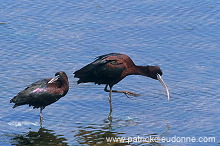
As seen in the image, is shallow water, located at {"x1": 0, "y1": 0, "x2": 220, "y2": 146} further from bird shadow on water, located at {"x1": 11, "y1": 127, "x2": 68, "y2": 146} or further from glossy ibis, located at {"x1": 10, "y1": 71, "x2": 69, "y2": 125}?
glossy ibis, located at {"x1": 10, "y1": 71, "x2": 69, "y2": 125}

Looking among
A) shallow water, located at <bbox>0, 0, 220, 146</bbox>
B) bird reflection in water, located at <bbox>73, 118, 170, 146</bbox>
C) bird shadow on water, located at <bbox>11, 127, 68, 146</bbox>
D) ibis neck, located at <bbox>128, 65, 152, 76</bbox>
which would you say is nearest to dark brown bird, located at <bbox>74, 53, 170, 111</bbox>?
ibis neck, located at <bbox>128, 65, 152, 76</bbox>

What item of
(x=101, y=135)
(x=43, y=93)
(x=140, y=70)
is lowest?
(x=101, y=135)

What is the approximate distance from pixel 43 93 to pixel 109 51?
4.08 meters

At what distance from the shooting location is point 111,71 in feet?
43.0

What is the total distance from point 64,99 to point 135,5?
6.76 m

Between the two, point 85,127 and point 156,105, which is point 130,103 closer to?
point 156,105

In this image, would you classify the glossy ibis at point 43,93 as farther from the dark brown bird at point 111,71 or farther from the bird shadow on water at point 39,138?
the dark brown bird at point 111,71

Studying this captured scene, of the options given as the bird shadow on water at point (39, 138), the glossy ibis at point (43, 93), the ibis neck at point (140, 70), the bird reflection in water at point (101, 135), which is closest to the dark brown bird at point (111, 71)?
the ibis neck at point (140, 70)

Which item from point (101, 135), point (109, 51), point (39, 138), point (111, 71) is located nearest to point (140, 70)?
point (111, 71)

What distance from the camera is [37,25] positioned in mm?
17922

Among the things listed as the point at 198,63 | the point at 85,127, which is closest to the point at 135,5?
the point at 198,63

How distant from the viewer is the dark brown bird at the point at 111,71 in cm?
1312

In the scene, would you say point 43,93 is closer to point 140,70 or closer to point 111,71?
point 111,71

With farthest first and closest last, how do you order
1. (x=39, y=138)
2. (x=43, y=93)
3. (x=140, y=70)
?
1. (x=140, y=70)
2. (x=43, y=93)
3. (x=39, y=138)
